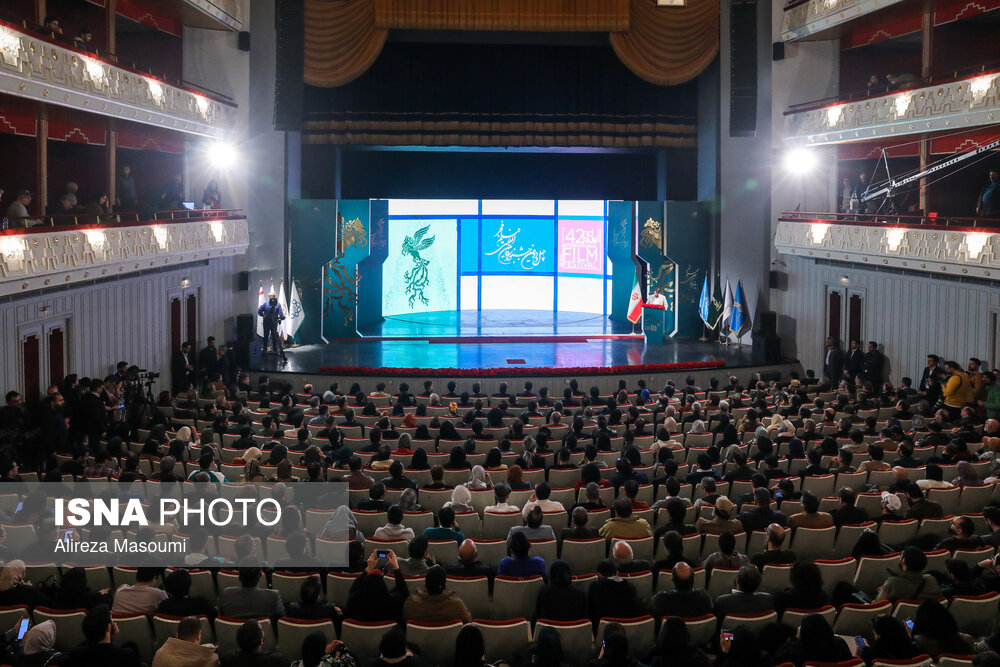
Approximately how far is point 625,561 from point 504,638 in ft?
4.43

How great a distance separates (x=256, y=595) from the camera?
673 centimetres

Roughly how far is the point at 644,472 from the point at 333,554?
15.4 feet

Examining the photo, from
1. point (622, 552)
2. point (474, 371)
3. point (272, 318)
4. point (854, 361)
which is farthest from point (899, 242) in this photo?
point (622, 552)

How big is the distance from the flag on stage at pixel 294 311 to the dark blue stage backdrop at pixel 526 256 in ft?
7.01

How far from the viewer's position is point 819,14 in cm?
2262

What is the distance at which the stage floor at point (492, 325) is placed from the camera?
89.7ft

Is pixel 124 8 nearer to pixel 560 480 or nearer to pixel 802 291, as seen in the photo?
pixel 560 480

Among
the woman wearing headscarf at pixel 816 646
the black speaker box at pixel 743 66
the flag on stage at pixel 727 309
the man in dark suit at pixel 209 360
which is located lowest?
the woman wearing headscarf at pixel 816 646

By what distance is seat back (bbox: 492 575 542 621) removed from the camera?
7.25 m

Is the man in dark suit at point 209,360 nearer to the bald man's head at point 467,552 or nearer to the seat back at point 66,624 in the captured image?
the bald man's head at point 467,552

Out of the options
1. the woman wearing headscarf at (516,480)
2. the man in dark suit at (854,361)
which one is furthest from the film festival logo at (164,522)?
the man in dark suit at (854,361)

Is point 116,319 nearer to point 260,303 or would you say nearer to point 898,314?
point 260,303

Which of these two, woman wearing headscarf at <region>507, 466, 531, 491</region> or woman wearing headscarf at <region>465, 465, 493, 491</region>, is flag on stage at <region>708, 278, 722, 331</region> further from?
woman wearing headscarf at <region>465, 465, 493, 491</region>

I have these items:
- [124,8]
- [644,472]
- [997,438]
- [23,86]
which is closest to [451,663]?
[644,472]
